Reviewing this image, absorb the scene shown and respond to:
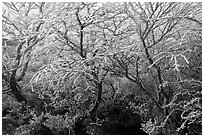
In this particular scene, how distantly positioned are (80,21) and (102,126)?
176cm

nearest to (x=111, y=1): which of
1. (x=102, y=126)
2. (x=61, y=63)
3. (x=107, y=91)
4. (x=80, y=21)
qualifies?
(x=80, y=21)

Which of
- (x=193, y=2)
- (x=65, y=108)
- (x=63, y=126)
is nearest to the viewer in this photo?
(x=193, y=2)

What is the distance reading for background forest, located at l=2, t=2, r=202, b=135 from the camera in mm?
2639

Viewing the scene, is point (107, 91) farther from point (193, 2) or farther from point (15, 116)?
point (193, 2)

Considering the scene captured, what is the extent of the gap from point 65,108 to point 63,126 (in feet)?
1.20

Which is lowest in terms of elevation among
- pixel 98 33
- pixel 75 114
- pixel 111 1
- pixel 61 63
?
pixel 75 114

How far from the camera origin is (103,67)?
288 centimetres

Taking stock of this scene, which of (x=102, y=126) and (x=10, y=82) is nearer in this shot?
(x=10, y=82)

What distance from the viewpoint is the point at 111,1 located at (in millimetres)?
2676

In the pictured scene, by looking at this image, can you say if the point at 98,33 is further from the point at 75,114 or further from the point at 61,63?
the point at 75,114

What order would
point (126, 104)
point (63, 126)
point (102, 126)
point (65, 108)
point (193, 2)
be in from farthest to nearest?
point (126, 104) < point (102, 126) < point (65, 108) < point (63, 126) < point (193, 2)

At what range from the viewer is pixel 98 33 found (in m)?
3.21

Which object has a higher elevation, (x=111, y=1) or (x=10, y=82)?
(x=111, y=1)

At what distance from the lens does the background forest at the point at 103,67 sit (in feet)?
8.66
